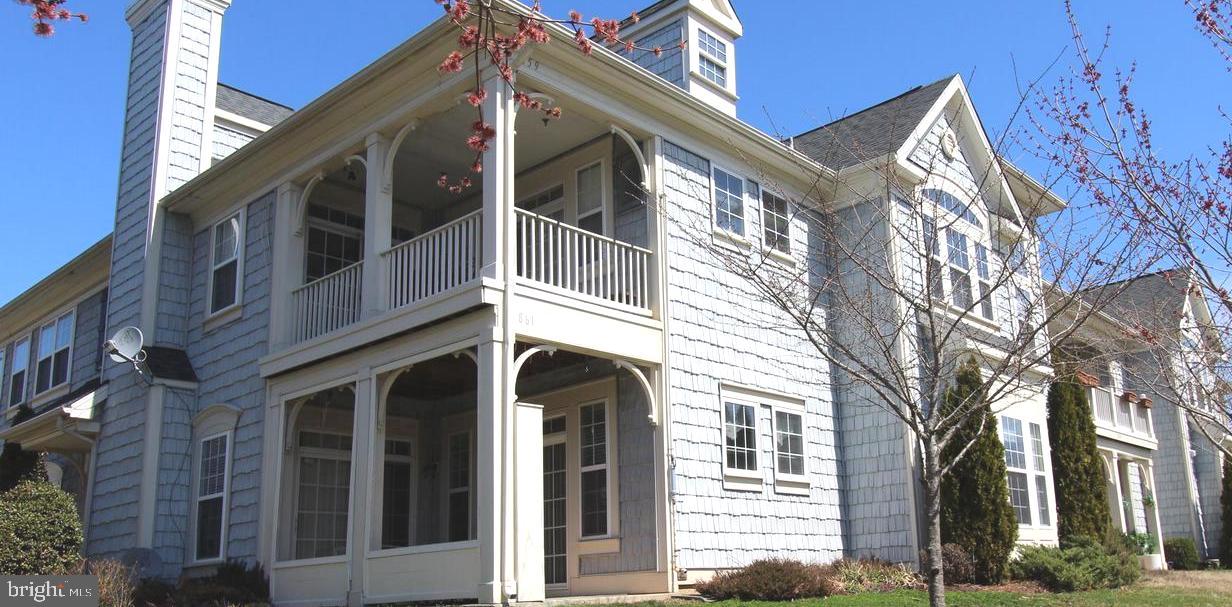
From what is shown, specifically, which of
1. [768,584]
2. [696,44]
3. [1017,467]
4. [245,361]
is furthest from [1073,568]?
[245,361]

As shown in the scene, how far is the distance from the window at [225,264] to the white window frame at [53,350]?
20.0ft

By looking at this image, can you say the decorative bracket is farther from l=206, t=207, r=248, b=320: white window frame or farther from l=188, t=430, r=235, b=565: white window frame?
l=206, t=207, r=248, b=320: white window frame

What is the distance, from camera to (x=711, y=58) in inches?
733

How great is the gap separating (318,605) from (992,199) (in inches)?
538

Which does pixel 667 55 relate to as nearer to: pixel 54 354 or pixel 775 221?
pixel 775 221

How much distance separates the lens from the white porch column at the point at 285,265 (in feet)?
51.0

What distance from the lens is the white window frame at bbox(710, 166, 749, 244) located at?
14.9 meters

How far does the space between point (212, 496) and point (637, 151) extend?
321 inches

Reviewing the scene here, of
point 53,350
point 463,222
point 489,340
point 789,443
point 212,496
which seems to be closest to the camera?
point 489,340

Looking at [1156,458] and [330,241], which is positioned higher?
[330,241]

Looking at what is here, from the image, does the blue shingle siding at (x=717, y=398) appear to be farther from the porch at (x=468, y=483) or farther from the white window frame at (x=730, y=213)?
the porch at (x=468, y=483)

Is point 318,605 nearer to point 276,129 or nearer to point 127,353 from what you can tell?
point 127,353

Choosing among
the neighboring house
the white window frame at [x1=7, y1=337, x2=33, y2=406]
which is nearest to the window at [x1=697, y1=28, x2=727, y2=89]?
the neighboring house

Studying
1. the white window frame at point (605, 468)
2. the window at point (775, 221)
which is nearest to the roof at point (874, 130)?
the window at point (775, 221)
